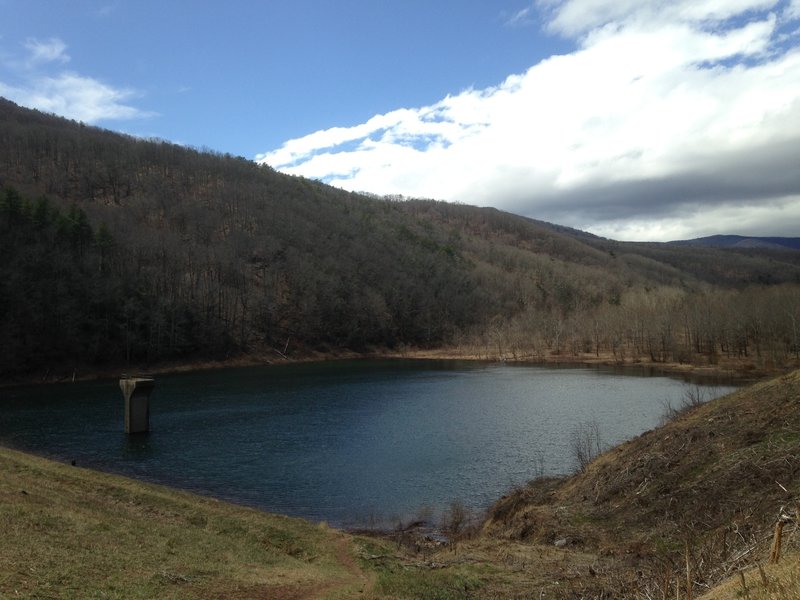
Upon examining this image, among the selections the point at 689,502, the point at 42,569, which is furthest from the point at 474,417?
the point at 42,569

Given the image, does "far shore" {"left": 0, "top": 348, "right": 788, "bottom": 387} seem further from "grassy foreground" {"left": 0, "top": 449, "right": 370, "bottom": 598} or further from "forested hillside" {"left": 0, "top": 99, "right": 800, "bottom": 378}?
"grassy foreground" {"left": 0, "top": 449, "right": 370, "bottom": 598}

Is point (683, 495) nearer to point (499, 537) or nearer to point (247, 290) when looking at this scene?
point (499, 537)

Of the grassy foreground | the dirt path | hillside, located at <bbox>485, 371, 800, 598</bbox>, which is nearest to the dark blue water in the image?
the grassy foreground

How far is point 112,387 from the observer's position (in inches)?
2820

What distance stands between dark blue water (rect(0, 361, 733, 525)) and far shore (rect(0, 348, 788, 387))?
8.38m

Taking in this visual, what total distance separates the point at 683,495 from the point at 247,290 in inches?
4709

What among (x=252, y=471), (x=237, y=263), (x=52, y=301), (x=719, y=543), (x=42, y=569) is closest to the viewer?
Result: (x=42, y=569)

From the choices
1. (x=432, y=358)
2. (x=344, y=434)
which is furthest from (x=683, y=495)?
(x=432, y=358)

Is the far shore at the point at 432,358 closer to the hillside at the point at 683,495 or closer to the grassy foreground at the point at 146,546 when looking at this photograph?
the hillside at the point at 683,495

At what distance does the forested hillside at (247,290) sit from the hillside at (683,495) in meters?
68.9

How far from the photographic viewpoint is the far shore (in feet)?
250

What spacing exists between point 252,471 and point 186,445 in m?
9.50

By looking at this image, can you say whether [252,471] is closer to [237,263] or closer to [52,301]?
[52,301]

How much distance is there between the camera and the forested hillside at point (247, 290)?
3356 inches
